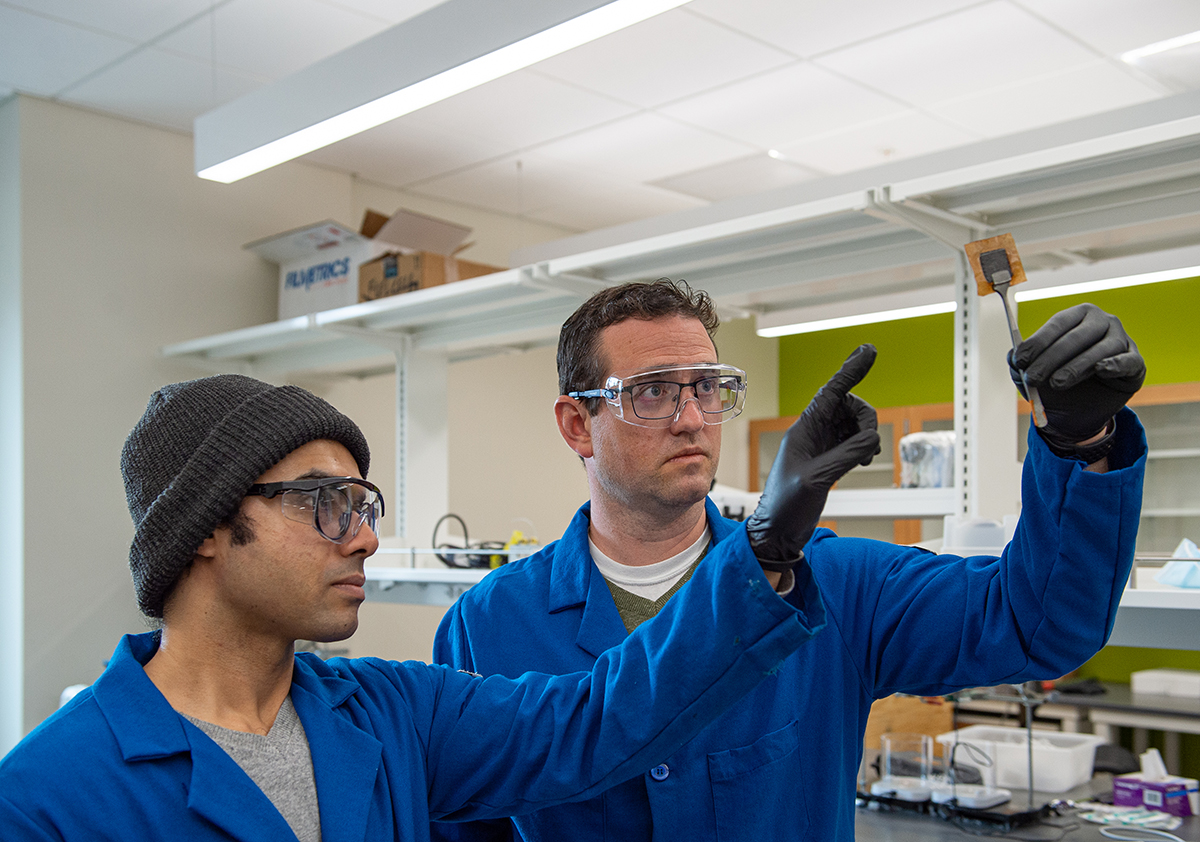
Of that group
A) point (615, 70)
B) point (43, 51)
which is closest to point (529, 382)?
point (615, 70)

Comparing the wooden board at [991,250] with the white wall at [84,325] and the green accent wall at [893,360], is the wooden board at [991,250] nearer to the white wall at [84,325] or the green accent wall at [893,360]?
the white wall at [84,325]

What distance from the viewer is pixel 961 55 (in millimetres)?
3811

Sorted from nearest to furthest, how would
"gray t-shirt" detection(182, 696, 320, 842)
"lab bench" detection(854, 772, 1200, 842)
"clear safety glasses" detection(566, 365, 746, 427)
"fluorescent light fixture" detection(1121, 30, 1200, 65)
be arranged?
"gray t-shirt" detection(182, 696, 320, 842) → "clear safety glasses" detection(566, 365, 746, 427) → "lab bench" detection(854, 772, 1200, 842) → "fluorescent light fixture" detection(1121, 30, 1200, 65)

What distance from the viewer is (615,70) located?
3936mm

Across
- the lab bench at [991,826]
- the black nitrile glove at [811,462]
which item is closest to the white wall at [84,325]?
the lab bench at [991,826]

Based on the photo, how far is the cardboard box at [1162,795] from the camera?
283 centimetres

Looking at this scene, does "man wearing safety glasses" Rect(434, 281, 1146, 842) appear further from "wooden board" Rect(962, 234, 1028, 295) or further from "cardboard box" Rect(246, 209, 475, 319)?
"cardboard box" Rect(246, 209, 475, 319)

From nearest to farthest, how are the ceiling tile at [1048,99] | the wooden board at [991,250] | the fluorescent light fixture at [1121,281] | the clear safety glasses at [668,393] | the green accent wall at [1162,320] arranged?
1. the wooden board at [991,250]
2. the clear safety glasses at [668,393]
3. the fluorescent light fixture at [1121,281]
4. the ceiling tile at [1048,99]
5. the green accent wall at [1162,320]

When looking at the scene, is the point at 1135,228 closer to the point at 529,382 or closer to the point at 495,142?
the point at 495,142

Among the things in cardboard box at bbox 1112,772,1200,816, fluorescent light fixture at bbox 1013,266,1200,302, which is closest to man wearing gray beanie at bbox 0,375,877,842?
fluorescent light fixture at bbox 1013,266,1200,302

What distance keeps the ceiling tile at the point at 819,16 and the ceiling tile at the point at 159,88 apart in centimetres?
188

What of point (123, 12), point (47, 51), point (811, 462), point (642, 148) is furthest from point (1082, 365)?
point (642, 148)

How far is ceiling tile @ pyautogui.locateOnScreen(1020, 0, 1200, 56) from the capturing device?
343 centimetres

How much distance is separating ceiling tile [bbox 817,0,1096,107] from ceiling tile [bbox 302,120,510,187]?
1.67 metres
